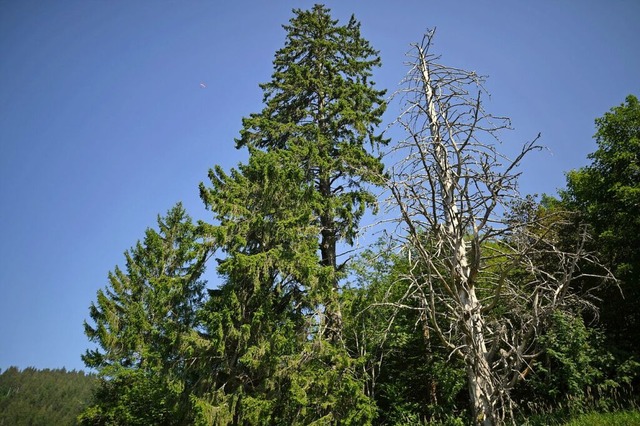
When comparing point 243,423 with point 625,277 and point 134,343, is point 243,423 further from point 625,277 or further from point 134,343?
point 625,277

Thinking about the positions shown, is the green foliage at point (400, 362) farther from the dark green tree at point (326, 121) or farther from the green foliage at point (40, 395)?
the green foliage at point (40, 395)

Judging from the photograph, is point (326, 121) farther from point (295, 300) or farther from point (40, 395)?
point (40, 395)

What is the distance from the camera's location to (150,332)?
13969 millimetres

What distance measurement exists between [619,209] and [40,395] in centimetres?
14230

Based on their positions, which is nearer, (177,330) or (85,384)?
(177,330)

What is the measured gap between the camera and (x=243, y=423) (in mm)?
8875

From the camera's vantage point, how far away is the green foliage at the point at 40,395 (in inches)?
3492

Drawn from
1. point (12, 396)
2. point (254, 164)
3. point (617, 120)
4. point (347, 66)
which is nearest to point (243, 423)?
point (254, 164)

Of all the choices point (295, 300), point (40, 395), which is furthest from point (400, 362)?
point (40, 395)

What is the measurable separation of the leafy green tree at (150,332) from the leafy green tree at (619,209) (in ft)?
45.0

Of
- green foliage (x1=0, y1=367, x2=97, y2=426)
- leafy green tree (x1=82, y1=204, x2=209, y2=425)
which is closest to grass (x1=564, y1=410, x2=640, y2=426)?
leafy green tree (x1=82, y1=204, x2=209, y2=425)

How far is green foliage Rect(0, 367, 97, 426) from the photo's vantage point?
88.7m

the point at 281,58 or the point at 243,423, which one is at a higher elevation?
the point at 281,58

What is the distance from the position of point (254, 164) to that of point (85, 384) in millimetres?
141795
